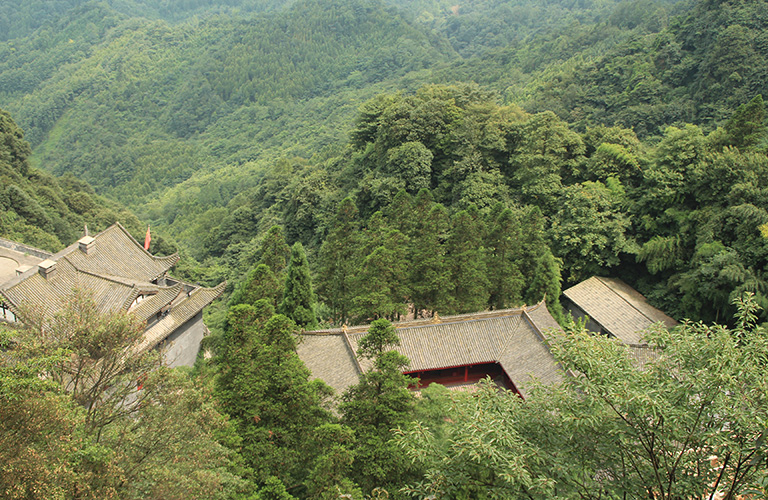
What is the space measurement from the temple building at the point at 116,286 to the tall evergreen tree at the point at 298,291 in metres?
5.35

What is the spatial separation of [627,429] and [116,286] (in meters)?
20.9

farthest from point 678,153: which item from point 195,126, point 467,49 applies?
point 467,49

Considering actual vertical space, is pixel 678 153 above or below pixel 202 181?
above

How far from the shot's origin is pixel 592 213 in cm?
3316

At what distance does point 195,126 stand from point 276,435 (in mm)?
126925

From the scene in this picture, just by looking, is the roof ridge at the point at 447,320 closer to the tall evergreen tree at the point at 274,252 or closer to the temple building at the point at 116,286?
the tall evergreen tree at the point at 274,252

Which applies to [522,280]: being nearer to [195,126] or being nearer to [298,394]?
[298,394]

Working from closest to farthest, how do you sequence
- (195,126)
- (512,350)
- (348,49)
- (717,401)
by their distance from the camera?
(717,401) < (512,350) < (195,126) < (348,49)

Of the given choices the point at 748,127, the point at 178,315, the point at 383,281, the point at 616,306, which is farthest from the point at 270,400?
the point at 748,127

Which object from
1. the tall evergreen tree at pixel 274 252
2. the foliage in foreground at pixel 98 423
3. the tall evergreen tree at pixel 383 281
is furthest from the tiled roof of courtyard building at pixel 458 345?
the foliage in foreground at pixel 98 423

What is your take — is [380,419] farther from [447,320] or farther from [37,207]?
[37,207]

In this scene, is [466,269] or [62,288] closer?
[62,288]

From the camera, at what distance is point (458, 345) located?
2612 centimetres

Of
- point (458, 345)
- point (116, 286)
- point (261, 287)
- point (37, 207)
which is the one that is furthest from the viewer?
point (37, 207)
